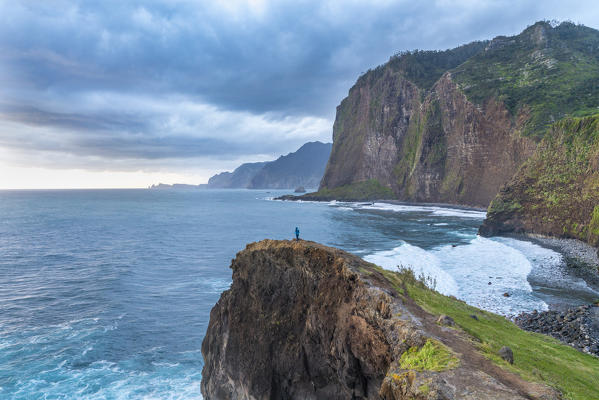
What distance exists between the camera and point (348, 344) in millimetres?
10602

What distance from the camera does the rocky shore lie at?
730 inches

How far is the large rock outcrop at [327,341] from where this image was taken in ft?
23.0

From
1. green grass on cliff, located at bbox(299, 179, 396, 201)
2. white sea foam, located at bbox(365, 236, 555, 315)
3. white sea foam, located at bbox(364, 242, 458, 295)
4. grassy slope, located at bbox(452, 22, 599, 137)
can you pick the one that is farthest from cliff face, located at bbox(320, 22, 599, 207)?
white sea foam, located at bbox(364, 242, 458, 295)

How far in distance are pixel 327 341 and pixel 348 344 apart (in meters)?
1.31

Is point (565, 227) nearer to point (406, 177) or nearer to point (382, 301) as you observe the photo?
point (382, 301)

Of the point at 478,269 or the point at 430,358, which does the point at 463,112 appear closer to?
the point at 478,269

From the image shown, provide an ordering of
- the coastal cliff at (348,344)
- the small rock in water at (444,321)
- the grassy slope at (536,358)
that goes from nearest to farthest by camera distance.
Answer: the coastal cliff at (348,344) < the grassy slope at (536,358) < the small rock in water at (444,321)

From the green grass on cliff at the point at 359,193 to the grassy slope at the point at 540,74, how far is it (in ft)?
189

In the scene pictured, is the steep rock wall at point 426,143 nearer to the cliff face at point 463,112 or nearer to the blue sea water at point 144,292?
the cliff face at point 463,112

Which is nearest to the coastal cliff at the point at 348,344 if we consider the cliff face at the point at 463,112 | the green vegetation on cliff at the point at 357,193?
the cliff face at the point at 463,112

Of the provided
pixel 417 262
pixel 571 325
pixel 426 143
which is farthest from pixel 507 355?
pixel 426 143

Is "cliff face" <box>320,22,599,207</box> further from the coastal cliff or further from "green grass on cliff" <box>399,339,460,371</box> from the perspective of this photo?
"green grass on cliff" <box>399,339,460,371</box>

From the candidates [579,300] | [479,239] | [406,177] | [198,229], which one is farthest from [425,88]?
[579,300]

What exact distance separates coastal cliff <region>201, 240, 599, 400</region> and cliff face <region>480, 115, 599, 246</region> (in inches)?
1750
